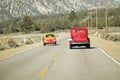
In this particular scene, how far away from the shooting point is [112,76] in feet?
46.4

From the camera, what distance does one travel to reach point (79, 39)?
3706 centimetres

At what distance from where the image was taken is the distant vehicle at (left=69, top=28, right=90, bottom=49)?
36559 millimetres

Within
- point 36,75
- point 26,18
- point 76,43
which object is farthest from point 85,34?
point 26,18

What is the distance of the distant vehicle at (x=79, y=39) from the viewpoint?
36.6 m

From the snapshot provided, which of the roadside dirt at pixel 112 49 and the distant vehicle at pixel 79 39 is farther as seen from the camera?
the distant vehicle at pixel 79 39

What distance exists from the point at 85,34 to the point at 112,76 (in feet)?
78.2

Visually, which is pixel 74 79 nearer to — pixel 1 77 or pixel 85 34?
pixel 1 77

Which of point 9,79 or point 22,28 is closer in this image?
point 9,79

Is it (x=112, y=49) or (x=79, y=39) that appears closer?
(x=112, y=49)

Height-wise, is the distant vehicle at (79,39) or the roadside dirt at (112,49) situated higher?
the distant vehicle at (79,39)

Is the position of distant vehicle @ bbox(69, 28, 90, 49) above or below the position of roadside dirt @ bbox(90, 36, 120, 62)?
above

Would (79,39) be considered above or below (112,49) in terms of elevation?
above

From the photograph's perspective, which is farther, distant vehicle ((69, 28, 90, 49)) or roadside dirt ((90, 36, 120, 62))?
distant vehicle ((69, 28, 90, 49))

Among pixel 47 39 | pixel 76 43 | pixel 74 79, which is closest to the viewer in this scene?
pixel 74 79
